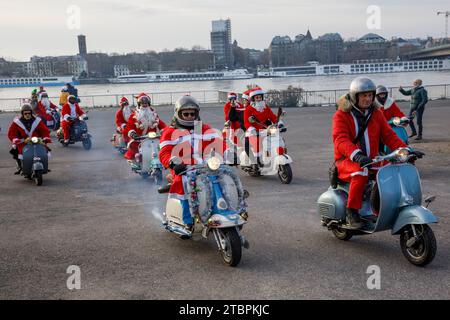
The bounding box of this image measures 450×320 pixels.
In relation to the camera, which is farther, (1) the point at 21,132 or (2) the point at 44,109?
(2) the point at 44,109

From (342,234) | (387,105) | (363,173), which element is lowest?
(342,234)

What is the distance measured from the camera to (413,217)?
5.73m

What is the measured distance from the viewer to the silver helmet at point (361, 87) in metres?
6.42

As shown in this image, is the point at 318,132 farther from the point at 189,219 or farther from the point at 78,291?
the point at 78,291

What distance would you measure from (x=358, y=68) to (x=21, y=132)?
3900 inches

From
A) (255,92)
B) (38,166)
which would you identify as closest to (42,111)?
(38,166)

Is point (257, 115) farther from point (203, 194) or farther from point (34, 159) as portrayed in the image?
point (203, 194)

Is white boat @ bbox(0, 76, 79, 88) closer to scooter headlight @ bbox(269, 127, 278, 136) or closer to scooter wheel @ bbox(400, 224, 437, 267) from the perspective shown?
scooter headlight @ bbox(269, 127, 278, 136)

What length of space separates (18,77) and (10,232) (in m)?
89.9

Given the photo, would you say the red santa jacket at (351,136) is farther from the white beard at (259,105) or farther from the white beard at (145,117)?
the white beard at (145,117)

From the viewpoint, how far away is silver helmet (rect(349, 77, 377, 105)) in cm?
642

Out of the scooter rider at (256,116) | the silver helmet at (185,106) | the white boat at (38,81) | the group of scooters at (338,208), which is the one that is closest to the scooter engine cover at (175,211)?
the group of scooters at (338,208)

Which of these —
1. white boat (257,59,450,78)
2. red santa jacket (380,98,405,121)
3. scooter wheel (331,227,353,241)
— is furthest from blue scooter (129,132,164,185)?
white boat (257,59,450,78)

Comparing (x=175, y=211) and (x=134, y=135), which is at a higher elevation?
(x=134, y=135)
